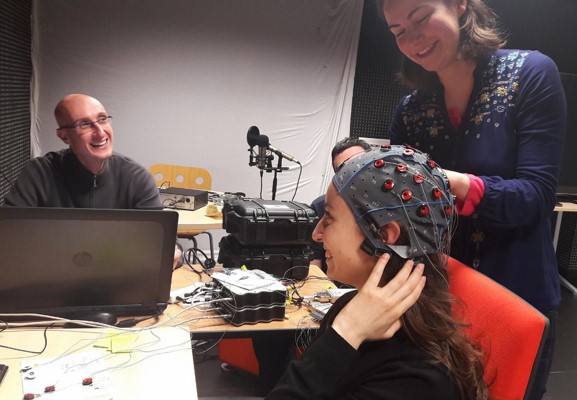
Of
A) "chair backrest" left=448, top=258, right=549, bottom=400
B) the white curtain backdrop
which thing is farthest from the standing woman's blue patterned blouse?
the white curtain backdrop

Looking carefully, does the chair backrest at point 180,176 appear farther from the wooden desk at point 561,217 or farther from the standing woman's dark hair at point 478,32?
the wooden desk at point 561,217

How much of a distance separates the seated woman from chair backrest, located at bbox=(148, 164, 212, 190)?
317 centimetres

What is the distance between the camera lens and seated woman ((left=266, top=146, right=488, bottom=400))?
2.91ft

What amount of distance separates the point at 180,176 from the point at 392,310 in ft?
10.9

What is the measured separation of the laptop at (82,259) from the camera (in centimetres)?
126

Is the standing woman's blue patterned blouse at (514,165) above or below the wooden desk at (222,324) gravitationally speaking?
above

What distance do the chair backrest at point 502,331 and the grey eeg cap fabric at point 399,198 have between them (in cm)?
24

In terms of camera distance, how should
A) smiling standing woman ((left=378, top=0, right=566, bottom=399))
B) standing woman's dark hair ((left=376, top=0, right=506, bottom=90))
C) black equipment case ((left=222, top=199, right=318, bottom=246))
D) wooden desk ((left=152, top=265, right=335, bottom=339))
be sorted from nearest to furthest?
smiling standing woman ((left=378, top=0, right=566, bottom=399)), standing woman's dark hair ((left=376, top=0, right=506, bottom=90)), wooden desk ((left=152, top=265, right=335, bottom=339)), black equipment case ((left=222, top=199, right=318, bottom=246))

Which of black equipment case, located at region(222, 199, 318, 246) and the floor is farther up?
black equipment case, located at region(222, 199, 318, 246)

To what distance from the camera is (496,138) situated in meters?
1.25

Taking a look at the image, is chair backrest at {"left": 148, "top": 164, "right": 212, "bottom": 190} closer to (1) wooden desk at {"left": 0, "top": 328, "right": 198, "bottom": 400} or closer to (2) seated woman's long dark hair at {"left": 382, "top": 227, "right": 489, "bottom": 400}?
(1) wooden desk at {"left": 0, "top": 328, "right": 198, "bottom": 400}

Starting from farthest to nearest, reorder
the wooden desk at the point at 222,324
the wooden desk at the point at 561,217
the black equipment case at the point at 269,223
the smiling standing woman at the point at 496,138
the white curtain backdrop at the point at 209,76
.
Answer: the white curtain backdrop at the point at 209,76
the wooden desk at the point at 561,217
the black equipment case at the point at 269,223
the wooden desk at the point at 222,324
the smiling standing woman at the point at 496,138

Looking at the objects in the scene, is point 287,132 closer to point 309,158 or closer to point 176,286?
point 309,158

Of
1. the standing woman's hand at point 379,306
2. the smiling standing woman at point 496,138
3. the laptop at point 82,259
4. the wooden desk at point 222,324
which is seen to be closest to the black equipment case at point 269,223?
the wooden desk at point 222,324
